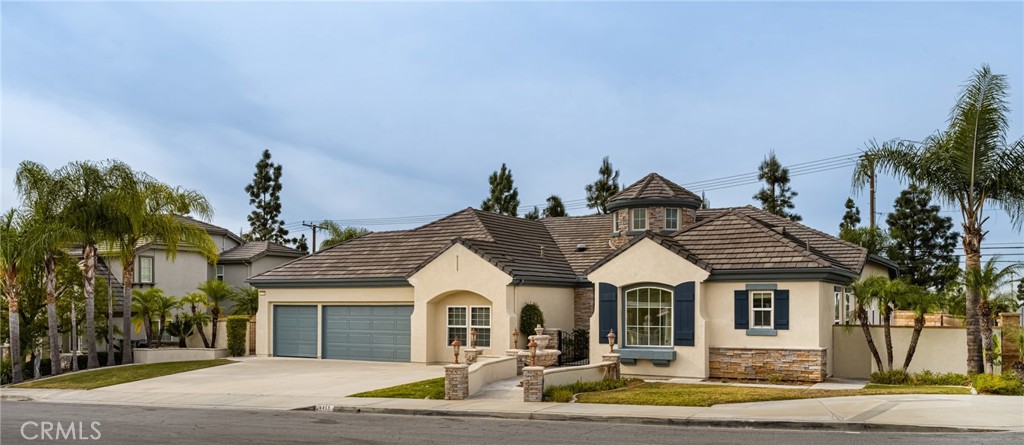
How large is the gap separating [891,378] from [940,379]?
1.16 metres

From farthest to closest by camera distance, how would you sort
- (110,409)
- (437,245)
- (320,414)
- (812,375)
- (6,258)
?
(437,245) → (6,258) → (812,375) → (110,409) → (320,414)

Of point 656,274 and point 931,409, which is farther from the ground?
point 656,274

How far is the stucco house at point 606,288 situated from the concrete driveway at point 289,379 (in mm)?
1804

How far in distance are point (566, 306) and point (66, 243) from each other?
16.2 m

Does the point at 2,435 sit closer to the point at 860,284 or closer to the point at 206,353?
the point at 206,353

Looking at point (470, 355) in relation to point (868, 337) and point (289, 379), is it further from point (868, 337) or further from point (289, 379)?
point (868, 337)

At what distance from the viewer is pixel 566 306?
30547mm

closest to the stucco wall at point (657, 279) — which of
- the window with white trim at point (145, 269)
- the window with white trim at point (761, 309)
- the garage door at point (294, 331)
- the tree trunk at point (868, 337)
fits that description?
the window with white trim at point (761, 309)

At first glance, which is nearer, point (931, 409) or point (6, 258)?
point (931, 409)

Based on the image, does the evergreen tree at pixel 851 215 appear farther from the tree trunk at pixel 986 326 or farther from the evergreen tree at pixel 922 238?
the tree trunk at pixel 986 326

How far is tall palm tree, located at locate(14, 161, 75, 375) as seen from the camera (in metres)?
29.1

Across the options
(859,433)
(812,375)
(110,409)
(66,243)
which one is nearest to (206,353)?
(66,243)

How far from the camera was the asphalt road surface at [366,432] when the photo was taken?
14047 millimetres

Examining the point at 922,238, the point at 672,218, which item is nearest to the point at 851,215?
the point at 922,238
